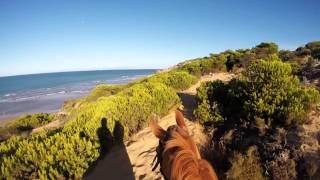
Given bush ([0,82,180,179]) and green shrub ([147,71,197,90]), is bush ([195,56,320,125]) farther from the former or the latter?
green shrub ([147,71,197,90])

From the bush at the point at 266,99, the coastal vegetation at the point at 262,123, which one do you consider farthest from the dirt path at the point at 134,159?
the bush at the point at 266,99

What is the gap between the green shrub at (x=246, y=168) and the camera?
4789 mm

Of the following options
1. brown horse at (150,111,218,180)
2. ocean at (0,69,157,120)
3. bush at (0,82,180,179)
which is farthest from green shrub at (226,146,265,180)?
ocean at (0,69,157,120)

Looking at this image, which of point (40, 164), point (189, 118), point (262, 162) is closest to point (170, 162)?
point (262, 162)

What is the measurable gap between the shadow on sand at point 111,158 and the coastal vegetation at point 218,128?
0.12 ft

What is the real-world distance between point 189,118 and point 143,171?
135 inches

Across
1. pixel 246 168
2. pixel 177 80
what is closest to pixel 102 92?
pixel 177 80

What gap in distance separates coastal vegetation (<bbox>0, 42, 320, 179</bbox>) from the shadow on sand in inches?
1.4

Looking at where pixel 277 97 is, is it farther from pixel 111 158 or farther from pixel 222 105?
pixel 111 158

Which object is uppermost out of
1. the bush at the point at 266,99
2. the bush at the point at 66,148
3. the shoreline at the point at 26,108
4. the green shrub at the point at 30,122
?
the bush at the point at 266,99

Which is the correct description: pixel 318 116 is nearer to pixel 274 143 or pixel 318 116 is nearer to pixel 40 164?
pixel 274 143

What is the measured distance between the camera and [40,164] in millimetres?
5375

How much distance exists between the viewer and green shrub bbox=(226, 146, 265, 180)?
479 cm

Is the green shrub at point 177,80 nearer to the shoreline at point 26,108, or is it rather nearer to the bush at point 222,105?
the bush at point 222,105
